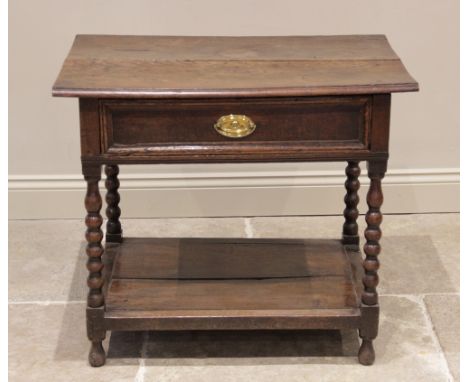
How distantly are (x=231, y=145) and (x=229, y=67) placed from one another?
0.92 feet

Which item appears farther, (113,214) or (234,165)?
(234,165)

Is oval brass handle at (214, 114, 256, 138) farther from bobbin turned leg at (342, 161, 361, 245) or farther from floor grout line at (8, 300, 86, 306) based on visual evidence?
floor grout line at (8, 300, 86, 306)

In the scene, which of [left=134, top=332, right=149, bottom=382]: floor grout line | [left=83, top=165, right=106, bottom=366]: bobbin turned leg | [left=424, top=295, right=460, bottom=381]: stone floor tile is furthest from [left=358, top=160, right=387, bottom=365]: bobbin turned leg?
[left=83, top=165, right=106, bottom=366]: bobbin turned leg

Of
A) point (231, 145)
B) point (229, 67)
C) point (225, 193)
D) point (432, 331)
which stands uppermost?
point (229, 67)

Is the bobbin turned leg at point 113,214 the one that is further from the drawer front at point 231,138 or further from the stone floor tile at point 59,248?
the drawer front at point 231,138

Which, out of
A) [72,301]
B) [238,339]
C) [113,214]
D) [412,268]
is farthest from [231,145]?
[412,268]

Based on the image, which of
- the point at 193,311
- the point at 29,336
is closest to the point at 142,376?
the point at 193,311

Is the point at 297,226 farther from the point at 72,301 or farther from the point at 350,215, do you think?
the point at 72,301

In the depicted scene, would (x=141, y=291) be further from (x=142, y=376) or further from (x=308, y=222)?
(x=308, y=222)

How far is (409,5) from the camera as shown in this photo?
386 centimetres

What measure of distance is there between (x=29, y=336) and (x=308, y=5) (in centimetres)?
168

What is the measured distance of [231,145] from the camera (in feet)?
9.29

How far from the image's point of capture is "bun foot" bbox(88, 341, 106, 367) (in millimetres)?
3088

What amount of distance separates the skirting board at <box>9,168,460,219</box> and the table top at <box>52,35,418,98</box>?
2.89 ft
